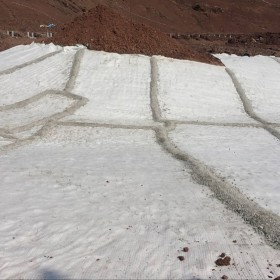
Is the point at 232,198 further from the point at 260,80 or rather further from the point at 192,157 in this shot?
the point at 260,80

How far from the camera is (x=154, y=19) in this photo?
3544cm

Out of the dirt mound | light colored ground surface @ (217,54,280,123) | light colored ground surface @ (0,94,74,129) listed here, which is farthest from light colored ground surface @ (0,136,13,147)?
light colored ground surface @ (217,54,280,123)

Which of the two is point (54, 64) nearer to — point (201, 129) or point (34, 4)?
point (201, 129)

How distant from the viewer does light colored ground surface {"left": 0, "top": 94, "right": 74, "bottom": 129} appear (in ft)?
41.6

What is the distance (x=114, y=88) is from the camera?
594 inches

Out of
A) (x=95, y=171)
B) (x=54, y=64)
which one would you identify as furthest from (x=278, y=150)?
(x=54, y=64)

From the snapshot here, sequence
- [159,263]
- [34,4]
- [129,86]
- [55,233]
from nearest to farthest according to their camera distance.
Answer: [159,263]
[55,233]
[129,86]
[34,4]

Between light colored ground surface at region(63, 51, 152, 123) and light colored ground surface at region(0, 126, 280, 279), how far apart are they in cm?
381

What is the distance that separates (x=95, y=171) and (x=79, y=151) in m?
1.69

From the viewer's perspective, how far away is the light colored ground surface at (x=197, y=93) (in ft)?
46.7

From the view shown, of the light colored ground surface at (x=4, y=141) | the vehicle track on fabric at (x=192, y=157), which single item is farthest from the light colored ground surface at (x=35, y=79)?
the light colored ground surface at (x=4, y=141)

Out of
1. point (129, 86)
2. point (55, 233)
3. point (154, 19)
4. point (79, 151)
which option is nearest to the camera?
point (55, 233)

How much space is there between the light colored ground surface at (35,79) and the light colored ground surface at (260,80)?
6.37m

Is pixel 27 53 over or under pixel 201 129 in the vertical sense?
over
